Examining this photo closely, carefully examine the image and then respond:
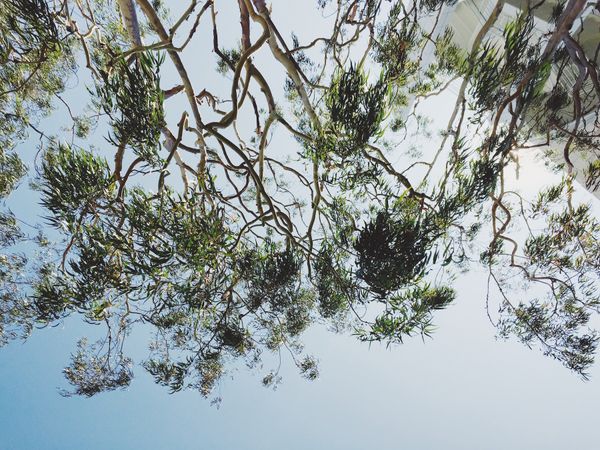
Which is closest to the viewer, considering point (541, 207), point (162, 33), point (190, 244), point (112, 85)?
point (112, 85)

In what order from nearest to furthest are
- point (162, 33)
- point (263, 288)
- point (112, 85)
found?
point (112, 85) < point (162, 33) < point (263, 288)

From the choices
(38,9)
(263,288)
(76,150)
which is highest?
(38,9)

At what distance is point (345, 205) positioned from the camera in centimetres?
275

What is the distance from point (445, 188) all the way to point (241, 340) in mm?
1808

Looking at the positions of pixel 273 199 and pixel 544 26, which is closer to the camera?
pixel 273 199

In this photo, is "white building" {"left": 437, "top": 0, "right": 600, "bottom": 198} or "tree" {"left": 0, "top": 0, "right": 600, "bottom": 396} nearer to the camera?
"tree" {"left": 0, "top": 0, "right": 600, "bottom": 396}

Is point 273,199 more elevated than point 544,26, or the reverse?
point 544,26

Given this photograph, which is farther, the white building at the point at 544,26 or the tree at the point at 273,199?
the white building at the point at 544,26

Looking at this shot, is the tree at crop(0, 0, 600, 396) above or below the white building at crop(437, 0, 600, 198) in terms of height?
below

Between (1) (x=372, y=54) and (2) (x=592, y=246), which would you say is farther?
(1) (x=372, y=54)

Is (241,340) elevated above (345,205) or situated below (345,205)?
below

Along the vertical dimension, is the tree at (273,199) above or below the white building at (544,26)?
below

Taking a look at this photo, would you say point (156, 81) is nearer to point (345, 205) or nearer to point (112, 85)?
point (112, 85)

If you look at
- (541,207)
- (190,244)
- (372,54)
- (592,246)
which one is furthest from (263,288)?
(592,246)
